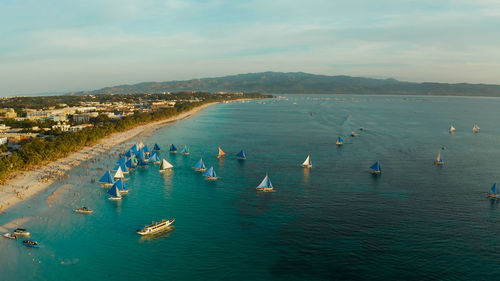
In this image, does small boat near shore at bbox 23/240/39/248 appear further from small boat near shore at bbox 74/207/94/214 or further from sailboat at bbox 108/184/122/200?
sailboat at bbox 108/184/122/200

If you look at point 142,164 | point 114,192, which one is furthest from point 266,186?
point 142,164

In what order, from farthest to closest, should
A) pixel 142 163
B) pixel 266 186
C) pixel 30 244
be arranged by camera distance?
pixel 142 163, pixel 266 186, pixel 30 244

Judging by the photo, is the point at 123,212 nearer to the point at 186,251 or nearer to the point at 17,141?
the point at 186,251

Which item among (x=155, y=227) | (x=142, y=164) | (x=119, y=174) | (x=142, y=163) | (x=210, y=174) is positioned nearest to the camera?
(x=155, y=227)

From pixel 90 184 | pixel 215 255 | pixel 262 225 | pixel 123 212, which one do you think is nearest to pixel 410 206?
pixel 262 225

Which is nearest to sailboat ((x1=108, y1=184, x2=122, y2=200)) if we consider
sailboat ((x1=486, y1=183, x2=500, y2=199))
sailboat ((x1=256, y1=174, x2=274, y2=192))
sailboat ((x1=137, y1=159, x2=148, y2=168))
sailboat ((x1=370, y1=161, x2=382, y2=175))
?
sailboat ((x1=137, y1=159, x2=148, y2=168))

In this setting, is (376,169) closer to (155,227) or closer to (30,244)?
(155,227)

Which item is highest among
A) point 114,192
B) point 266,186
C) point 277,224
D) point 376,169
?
point 376,169
